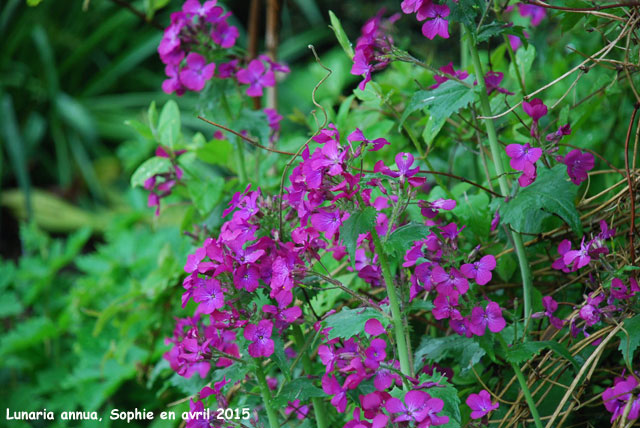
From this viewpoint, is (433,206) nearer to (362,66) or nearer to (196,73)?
(362,66)

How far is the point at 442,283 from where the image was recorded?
0.80 m

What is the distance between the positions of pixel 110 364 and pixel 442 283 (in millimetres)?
1150

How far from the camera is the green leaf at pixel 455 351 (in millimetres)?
852

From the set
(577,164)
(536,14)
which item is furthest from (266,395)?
(536,14)

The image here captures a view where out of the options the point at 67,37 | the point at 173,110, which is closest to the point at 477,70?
the point at 173,110

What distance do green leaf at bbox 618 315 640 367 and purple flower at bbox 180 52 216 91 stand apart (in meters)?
0.72

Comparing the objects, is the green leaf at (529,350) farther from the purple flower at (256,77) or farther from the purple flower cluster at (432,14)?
the purple flower at (256,77)

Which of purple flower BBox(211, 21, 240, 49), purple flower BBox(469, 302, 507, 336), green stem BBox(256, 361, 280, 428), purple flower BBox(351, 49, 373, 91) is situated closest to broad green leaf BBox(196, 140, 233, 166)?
purple flower BBox(211, 21, 240, 49)

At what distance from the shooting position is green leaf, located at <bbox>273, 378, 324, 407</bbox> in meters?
0.83

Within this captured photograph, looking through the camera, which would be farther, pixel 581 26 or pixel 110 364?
pixel 110 364

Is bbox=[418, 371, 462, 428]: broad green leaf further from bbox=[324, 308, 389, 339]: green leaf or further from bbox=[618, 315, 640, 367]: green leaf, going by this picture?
bbox=[618, 315, 640, 367]: green leaf

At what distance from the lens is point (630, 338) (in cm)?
80

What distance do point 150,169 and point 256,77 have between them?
A: 0.27m

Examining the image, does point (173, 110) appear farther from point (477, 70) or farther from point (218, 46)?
point (477, 70)
